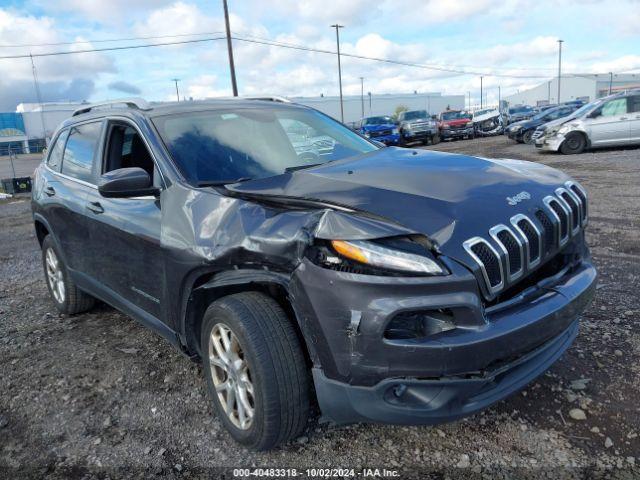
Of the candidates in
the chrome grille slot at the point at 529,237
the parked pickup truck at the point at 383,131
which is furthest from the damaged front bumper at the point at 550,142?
the chrome grille slot at the point at 529,237

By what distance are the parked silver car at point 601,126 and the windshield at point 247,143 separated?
13.6 metres

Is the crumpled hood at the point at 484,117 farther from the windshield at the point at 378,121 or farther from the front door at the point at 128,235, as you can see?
the front door at the point at 128,235

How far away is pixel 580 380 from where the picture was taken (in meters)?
2.93

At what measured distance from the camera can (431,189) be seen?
7.91 feet

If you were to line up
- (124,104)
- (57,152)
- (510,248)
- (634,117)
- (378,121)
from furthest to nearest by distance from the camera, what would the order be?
(378,121) → (634,117) → (57,152) → (124,104) → (510,248)

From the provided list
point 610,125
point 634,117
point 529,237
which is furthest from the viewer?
point 610,125

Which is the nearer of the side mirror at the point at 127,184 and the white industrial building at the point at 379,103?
the side mirror at the point at 127,184

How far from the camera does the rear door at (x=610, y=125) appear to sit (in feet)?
48.0

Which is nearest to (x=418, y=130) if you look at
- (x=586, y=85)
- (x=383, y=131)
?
(x=383, y=131)

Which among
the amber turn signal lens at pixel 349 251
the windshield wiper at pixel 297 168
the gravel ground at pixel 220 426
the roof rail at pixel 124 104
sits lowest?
the gravel ground at pixel 220 426

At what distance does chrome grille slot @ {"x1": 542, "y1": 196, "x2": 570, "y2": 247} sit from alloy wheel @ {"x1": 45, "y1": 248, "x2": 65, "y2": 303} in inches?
153

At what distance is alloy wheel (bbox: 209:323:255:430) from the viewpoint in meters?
2.42

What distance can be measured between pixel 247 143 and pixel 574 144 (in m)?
14.6

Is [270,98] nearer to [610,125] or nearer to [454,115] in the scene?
[610,125]
